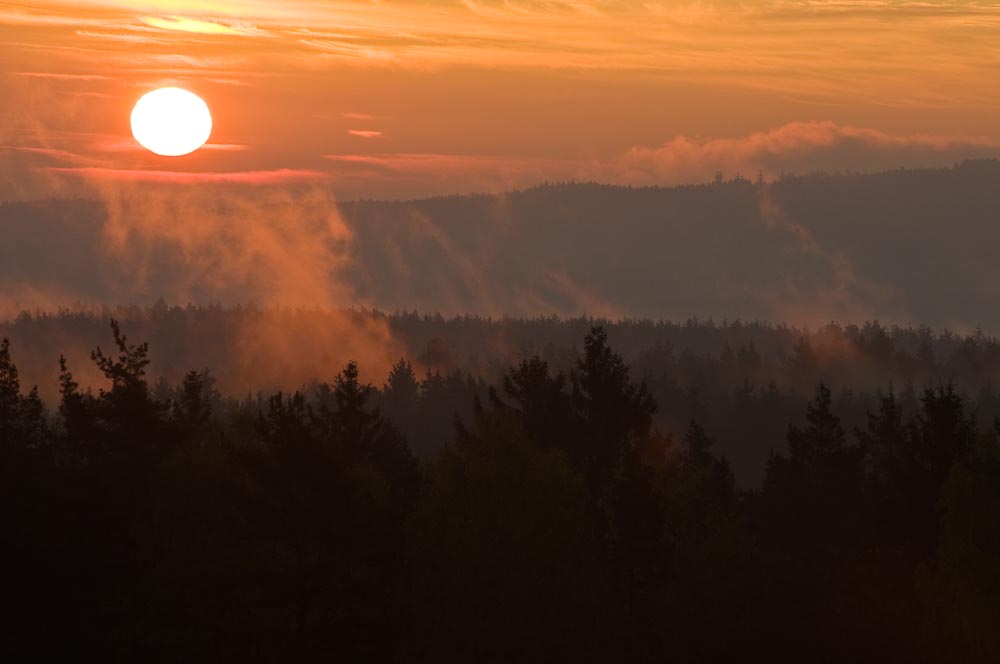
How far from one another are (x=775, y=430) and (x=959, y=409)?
139919mm

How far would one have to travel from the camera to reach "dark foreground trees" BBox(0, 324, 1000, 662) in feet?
128

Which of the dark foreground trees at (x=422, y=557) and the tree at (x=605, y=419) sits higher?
the tree at (x=605, y=419)

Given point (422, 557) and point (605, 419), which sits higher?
point (605, 419)

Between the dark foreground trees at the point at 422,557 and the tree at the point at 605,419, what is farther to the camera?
the tree at the point at 605,419

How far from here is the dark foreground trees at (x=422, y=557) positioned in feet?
128

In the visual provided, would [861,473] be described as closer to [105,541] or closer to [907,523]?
[907,523]

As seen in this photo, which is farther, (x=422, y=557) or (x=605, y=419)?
(x=605, y=419)

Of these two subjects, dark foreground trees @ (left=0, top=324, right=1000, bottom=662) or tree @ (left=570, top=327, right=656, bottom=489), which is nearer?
dark foreground trees @ (left=0, top=324, right=1000, bottom=662)

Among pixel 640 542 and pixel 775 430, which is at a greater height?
pixel 775 430

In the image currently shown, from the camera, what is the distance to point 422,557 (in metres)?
44.8

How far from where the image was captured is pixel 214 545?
41125 mm

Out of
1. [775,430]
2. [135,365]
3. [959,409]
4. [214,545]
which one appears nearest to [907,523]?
[959,409]

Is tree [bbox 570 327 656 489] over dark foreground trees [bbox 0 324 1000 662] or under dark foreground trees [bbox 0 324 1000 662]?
over

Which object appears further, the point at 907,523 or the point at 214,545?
the point at 907,523
